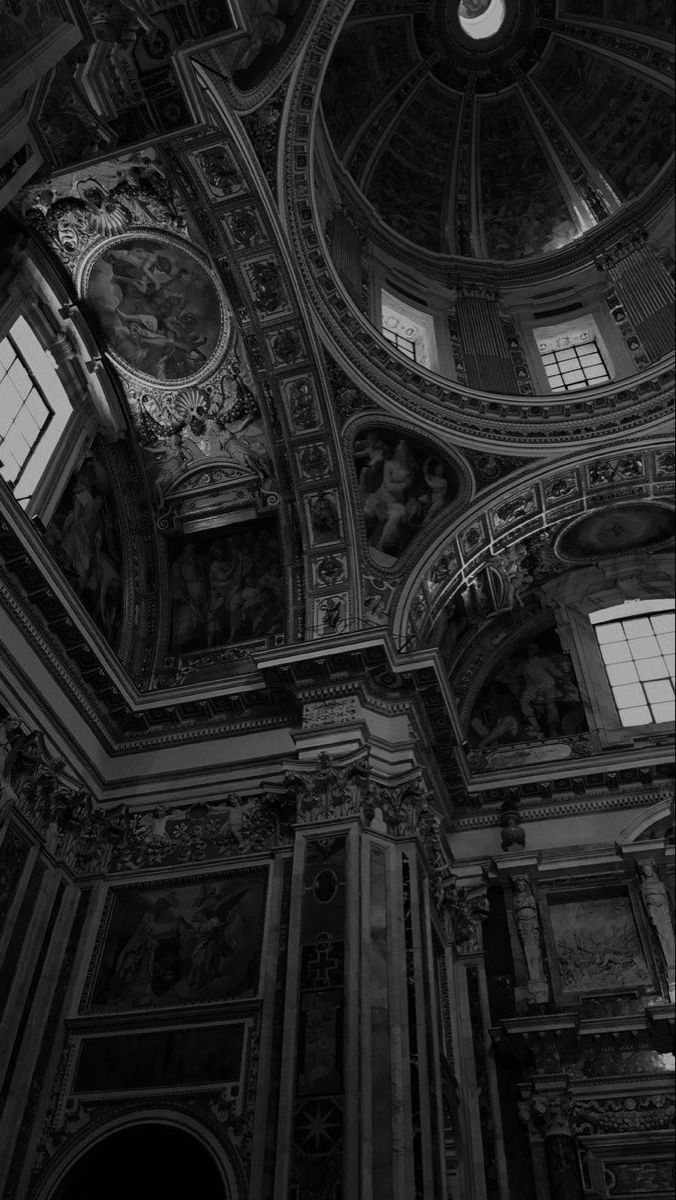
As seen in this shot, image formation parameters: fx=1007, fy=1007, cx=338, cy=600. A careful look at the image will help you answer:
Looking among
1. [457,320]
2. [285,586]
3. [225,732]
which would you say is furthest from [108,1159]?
[457,320]

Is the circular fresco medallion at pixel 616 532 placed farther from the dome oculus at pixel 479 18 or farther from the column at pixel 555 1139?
the dome oculus at pixel 479 18

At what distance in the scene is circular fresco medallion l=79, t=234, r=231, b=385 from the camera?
14.2 meters

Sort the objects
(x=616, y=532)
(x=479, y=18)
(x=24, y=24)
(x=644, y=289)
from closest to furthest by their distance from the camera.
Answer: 1. (x=24, y=24)
2. (x=616, y=532)
3. (x=644, y=289)
4. (x=479, y=18)

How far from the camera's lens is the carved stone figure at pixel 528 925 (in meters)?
12.4

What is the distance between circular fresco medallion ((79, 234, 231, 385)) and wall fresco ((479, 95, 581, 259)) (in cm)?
649

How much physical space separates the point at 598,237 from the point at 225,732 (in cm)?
1081

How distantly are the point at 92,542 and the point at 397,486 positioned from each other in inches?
177

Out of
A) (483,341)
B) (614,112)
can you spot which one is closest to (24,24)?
(483,341)

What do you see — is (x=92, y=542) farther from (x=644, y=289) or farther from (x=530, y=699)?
(x=644, y=289)

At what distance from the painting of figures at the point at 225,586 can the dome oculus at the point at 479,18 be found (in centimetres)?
1108

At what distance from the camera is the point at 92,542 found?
571 inches

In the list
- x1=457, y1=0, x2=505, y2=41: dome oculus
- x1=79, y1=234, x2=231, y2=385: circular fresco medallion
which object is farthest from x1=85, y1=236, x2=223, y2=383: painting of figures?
x1=457, y1=0, x2=505, y2=41: dome oculus

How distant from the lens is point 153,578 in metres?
15.5

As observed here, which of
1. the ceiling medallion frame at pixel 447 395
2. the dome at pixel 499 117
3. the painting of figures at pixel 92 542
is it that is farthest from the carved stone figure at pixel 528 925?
the dome at pixel 499 117
